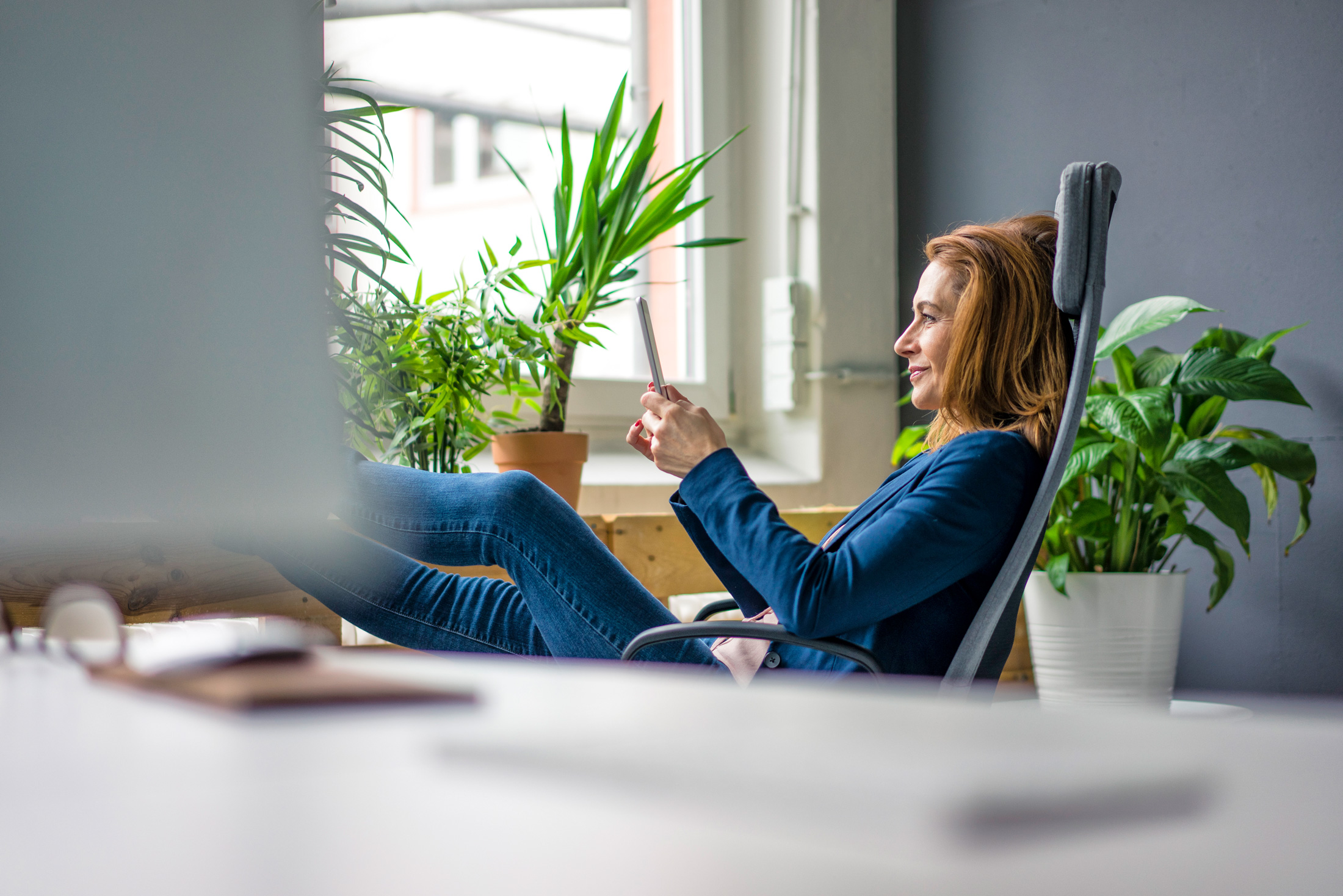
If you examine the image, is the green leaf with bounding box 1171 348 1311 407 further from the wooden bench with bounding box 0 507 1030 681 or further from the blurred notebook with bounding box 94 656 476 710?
the blurred notebook with bounding box 94 656 476 710

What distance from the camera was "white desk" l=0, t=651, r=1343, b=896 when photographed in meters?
0.16

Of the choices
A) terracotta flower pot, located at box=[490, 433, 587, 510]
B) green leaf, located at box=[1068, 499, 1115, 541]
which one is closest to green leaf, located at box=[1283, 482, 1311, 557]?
green leaf, located at box=[1068, 499, 1115, 541]

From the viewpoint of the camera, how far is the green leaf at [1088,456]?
7.24ft

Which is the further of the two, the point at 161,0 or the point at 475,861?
the point at 161,0

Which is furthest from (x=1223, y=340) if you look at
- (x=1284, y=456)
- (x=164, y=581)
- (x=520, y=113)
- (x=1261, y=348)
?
(x=164, y=581)

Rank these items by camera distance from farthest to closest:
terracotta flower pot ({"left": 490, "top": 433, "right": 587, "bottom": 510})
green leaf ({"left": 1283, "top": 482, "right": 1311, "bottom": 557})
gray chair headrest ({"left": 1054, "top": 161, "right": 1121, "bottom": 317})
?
1. green leaf ({"left": 1283, "top": 482, "right": 1311, "bottom": 557})
2. terracotta flower pot ({"left": 490, "top": 433, "right": 587, "bottom": 510})
3. gray chair headrest ({"left": 1054, "top": 161, "right": 1121, "bottom": 317})

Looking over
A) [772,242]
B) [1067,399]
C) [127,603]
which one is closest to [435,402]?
[127,603]

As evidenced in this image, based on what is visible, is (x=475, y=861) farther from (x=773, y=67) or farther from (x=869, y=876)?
(x=773, y=67)

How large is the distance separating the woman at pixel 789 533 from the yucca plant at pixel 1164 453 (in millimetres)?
737

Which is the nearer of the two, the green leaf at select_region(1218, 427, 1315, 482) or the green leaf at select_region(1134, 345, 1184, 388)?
the green leaf at select_region(1218, 427, 1315, 482)

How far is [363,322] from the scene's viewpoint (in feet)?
6.60

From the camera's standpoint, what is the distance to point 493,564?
4.75 ft

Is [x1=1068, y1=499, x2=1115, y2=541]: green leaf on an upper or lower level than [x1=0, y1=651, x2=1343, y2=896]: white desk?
lower

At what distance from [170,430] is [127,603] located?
1679 mm
